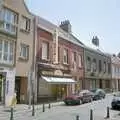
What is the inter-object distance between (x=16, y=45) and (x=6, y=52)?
1406 millimetres

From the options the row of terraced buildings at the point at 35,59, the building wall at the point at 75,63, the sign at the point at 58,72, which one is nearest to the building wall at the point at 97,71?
the row of terraced buildings at the point at 35,59

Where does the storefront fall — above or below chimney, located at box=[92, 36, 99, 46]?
below

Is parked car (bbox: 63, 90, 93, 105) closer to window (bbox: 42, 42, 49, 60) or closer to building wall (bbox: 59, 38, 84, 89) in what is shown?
window (bbox: 42, 42, 49, 60)

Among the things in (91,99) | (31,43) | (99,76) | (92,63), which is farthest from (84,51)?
(31,43)

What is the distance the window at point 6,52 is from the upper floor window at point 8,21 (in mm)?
1122

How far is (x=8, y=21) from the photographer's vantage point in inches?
931

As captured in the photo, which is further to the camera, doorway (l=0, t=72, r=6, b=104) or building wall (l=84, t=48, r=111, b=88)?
building wall (l=84, t=48, r=111, b=88)

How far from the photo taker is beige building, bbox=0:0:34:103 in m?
23.0

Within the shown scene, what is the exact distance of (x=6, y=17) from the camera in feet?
76.9

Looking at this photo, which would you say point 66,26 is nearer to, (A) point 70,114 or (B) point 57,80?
(B) point 57,80

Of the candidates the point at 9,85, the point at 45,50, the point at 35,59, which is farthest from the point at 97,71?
the point at 9,85

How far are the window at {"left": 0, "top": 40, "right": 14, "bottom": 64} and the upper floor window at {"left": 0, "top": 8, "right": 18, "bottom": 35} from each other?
1.12 meters

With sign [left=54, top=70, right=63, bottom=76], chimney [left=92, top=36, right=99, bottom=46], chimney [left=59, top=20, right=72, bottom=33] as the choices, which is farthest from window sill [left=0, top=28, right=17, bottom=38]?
chimney [left=92, top=36, right=99, bottom=46]

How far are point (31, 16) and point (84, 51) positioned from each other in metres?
14.5
